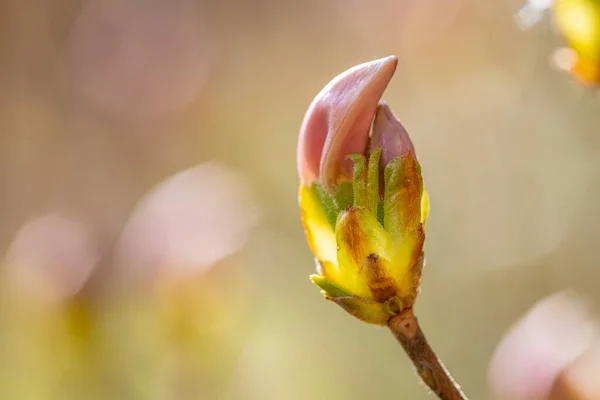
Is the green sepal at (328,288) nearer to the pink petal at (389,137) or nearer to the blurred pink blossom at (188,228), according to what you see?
the pink petal at (389,137)

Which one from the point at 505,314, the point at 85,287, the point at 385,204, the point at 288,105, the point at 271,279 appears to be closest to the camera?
the point at 385,204

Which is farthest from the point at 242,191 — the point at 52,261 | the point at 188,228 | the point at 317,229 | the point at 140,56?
the point at 317,229

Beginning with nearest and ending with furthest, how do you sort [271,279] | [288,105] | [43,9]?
[271,279] → [288,105] → [43,9]

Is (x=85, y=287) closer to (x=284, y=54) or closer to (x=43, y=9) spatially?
(x=284, y=54)

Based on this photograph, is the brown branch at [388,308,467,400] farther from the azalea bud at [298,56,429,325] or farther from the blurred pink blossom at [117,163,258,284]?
the blurred pink blossom at [117,163,258,284]

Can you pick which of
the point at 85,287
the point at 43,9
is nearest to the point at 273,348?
the point at 85,287

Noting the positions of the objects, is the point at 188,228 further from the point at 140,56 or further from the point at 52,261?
the point at 140,56
